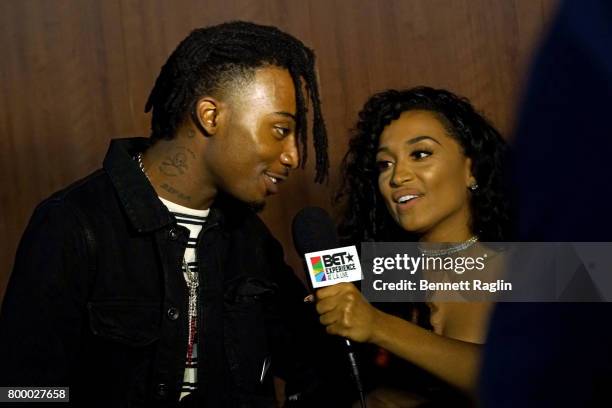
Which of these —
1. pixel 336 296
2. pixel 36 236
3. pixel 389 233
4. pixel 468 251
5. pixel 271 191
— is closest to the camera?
pixel 336 296

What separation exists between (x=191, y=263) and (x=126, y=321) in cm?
22

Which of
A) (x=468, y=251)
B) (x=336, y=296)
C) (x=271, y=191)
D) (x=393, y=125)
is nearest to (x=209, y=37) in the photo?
(x=271, y=191)

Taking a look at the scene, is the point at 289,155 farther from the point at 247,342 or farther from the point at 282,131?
the point at 247,342

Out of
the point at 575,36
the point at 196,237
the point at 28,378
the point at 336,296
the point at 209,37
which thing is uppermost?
the point at 209,37

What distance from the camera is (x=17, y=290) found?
1.79 m

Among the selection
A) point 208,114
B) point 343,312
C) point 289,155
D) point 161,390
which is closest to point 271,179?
point 289,155

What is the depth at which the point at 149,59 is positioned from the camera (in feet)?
8.07

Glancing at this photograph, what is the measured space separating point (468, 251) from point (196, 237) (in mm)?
704

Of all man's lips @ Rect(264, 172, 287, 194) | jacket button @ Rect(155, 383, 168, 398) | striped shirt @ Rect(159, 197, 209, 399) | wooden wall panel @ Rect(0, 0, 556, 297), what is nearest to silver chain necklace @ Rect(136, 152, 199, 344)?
striped shirt @ Rect(159, 197, 209, 399)

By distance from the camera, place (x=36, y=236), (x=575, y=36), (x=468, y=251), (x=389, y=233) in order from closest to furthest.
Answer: (x=575, y=36) → (x=36, y=236) → (x=468, y=251) → (x=389, y=233)

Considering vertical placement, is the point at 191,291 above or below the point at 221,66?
below

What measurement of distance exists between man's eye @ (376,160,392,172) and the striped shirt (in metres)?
0.52

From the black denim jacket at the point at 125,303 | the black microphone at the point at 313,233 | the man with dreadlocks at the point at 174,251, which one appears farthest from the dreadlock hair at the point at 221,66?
the black microphone at the point at 313,233

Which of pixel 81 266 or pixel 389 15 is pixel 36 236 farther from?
pixel 389 15
